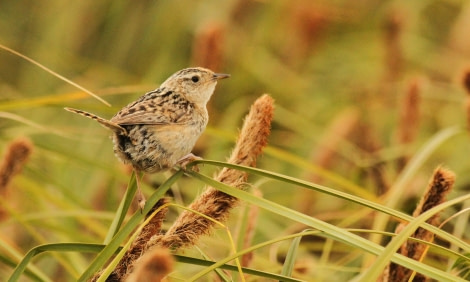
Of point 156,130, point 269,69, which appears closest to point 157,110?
point 156,130

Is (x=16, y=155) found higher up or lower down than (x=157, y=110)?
lower down

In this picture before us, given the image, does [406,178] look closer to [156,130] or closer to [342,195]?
[156,130]

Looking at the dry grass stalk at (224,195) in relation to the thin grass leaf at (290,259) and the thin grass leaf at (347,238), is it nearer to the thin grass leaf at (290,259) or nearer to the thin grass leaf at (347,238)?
the thin grass leaf at (347,238)

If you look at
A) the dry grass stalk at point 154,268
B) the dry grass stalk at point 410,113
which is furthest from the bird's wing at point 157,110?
the dry grass stalk at point 154,268

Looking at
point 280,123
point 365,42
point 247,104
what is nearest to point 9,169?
point 247,104

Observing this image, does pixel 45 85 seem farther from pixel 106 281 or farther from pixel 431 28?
pixel 106 281

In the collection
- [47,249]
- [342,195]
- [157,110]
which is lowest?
[47,249]
